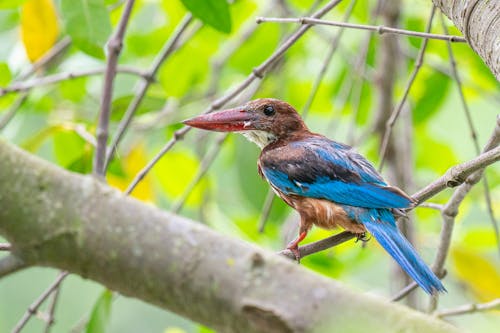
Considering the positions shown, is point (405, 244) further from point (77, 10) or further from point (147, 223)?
point (147, 223)

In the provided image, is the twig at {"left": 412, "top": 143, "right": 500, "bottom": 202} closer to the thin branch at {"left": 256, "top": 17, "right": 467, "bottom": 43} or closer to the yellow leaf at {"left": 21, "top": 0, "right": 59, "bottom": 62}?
the thin branch at {"left": 256, "top": 17, "right": 467, "bottom": 43}

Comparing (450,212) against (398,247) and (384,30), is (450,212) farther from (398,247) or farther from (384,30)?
(384,30)

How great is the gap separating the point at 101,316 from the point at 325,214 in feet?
2.84

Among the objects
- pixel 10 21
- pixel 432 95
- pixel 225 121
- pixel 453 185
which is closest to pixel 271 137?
pixel 225 121

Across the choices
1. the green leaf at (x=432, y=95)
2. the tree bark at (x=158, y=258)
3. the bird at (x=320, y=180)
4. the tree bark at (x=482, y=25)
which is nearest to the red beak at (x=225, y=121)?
the bird at (x=320, y=180)

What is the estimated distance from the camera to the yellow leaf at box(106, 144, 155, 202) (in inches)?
146

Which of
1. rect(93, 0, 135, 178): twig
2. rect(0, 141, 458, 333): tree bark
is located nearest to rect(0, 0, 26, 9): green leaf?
rect(93, 0, 135, 178): twig

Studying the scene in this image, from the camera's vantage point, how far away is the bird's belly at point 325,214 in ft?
9.73

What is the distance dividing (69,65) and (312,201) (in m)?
2.26

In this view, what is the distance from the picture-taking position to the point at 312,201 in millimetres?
3086

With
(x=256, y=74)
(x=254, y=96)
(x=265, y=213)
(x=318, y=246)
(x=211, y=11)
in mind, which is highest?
(x=211, y=11)

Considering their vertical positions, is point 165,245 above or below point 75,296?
above

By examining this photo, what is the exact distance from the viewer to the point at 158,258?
1183 millimetres

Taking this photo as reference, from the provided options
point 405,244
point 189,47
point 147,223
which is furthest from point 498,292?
point 147,223
